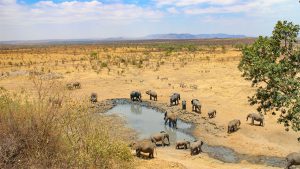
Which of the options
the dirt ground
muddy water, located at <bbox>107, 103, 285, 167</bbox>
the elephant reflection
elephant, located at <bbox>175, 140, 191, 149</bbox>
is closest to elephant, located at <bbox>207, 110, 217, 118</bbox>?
the dirt ground

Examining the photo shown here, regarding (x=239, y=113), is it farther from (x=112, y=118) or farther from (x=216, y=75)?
(x=216, y=75)

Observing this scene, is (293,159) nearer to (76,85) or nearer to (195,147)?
(195,147)

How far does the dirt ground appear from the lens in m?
18.0

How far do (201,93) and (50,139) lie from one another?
2271 cm

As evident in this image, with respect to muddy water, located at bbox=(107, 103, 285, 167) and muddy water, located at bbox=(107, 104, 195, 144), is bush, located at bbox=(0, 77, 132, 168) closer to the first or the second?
muddy water, located at bbox=(107, 103, 285, 167)

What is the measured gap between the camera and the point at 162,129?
22.8 metres

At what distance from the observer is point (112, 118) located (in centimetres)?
2492

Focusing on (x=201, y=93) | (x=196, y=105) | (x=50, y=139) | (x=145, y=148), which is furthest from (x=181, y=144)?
(x=201, y=93)

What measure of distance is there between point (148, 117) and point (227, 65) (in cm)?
2597

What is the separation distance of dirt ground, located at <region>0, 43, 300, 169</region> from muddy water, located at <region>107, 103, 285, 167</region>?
54 centimetres

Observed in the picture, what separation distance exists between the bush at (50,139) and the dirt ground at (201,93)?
12.1 feet

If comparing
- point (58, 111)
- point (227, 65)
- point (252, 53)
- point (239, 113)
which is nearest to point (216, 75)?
point (227, 65)

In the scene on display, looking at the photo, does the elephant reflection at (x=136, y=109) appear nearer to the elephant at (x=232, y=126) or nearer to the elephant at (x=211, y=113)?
the elephant at (x=211, y=113)

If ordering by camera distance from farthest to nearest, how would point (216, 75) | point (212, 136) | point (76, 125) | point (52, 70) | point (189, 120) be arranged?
1. point (52, 70)
2. point (216, 75)
3. point (189, 120)
4. point (212, 136)
5. point (76, 125)
